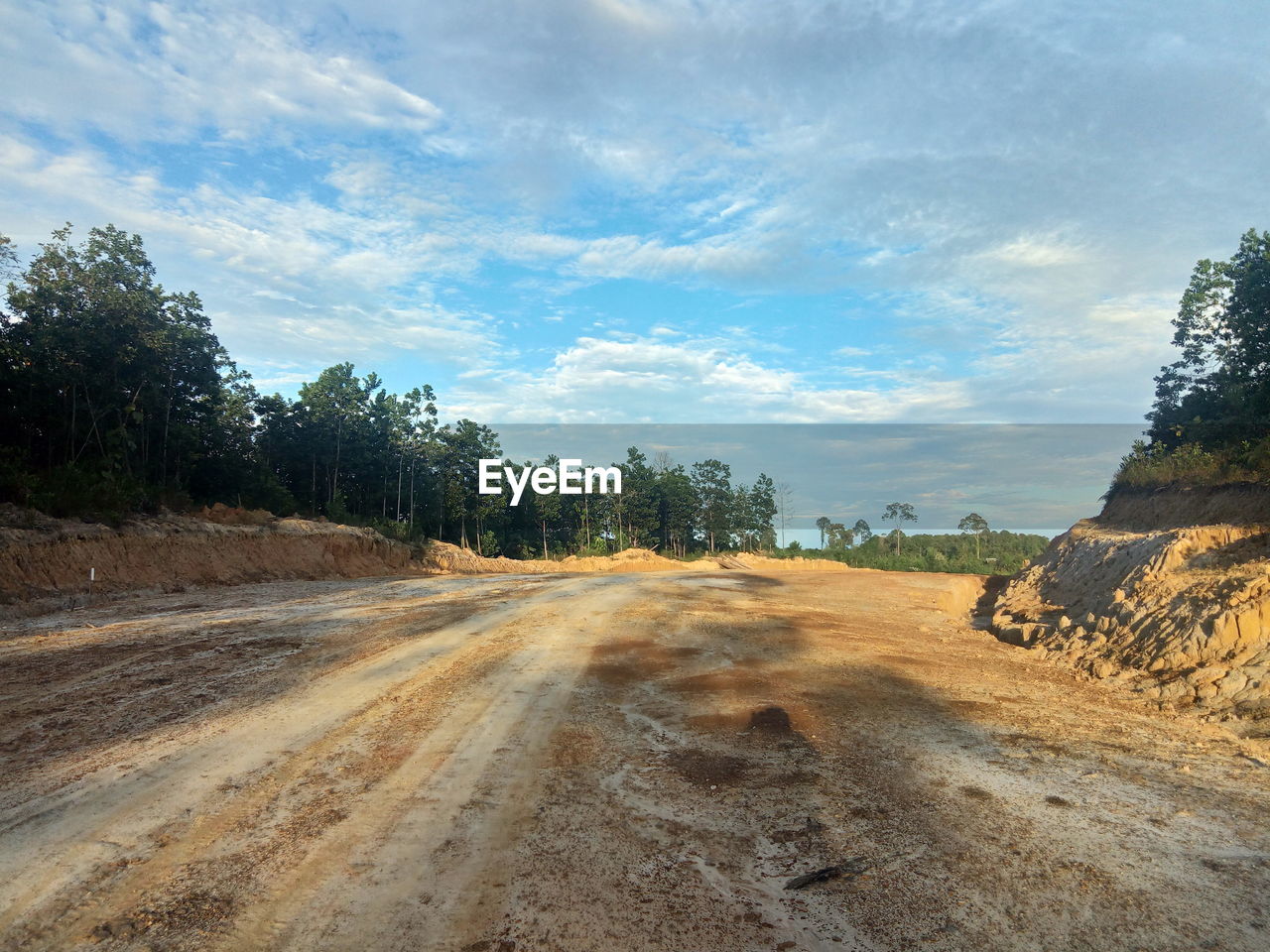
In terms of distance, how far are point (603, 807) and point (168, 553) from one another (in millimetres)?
19114

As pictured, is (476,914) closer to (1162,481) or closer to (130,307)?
(1162,481)

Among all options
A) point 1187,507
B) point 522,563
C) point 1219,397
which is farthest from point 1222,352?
point 522,563

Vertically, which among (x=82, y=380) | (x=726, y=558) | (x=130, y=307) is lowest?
(x=726, y=558)

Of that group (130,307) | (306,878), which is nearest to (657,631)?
(306,878)

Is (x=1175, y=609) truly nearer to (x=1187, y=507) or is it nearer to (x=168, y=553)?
(x=1187, y=507)

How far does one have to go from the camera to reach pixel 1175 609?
8047mm

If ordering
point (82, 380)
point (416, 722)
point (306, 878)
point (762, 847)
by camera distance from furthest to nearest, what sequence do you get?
point (82, 380), point (416, 722), point (762, 847), point (306, 878)

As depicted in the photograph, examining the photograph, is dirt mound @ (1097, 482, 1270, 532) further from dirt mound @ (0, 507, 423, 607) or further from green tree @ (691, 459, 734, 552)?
green tree @ (691, 459, 734, 552)

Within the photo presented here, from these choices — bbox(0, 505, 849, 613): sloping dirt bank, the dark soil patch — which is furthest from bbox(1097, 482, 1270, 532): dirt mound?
bbox(0, 505, 849, 613): sloping dirt bank

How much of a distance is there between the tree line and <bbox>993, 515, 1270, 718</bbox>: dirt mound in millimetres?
21687

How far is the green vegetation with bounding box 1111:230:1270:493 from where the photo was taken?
13.2 metres

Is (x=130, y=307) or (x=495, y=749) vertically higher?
(x=130, y=307)

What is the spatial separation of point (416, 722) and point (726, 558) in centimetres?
4151

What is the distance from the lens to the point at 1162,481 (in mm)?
15047
